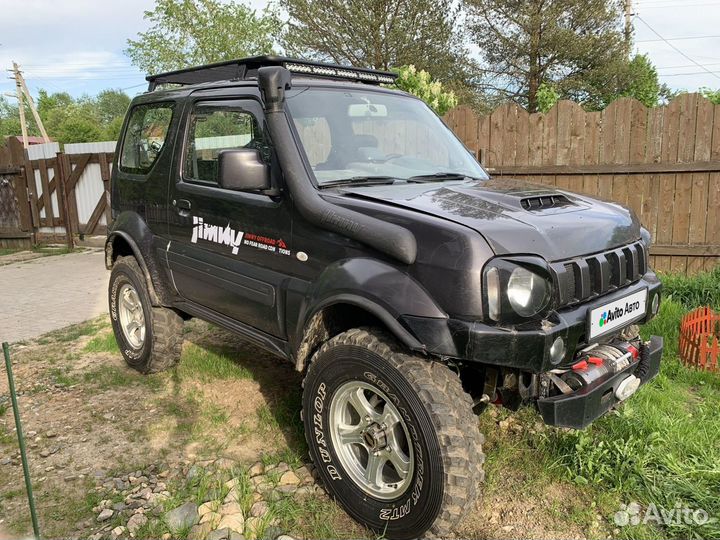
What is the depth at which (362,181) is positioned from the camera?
3.25 metres

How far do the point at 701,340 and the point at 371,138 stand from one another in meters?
3.00

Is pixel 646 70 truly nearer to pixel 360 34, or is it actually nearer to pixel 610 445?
pixel 360 34

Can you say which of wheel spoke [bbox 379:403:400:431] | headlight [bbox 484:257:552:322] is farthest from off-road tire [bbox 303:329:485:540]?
headlight [bbox 484:257:552:322]

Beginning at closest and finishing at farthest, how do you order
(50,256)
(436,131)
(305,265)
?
1. (305,265)
2. (436,131)
3. (50,256)

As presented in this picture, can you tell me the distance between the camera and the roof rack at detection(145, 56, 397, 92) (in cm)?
368

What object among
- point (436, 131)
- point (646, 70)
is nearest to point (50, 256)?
point (436, 131)

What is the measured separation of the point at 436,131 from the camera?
13.5 ft

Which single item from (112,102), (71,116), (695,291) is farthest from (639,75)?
(112,102)

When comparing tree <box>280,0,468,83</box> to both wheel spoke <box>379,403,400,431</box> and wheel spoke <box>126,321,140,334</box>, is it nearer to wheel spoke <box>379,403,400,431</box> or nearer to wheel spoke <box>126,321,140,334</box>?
wheel spoke <box>126,321,140,334</box>

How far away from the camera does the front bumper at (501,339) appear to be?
7.77ft

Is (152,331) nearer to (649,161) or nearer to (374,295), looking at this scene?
(374,295)

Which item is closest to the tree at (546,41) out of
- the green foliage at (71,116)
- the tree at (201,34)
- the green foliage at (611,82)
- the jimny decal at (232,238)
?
the green foliage at (611,82)

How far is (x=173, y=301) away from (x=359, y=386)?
2242 mm

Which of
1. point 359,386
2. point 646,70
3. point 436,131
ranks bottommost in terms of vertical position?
point 359,386
